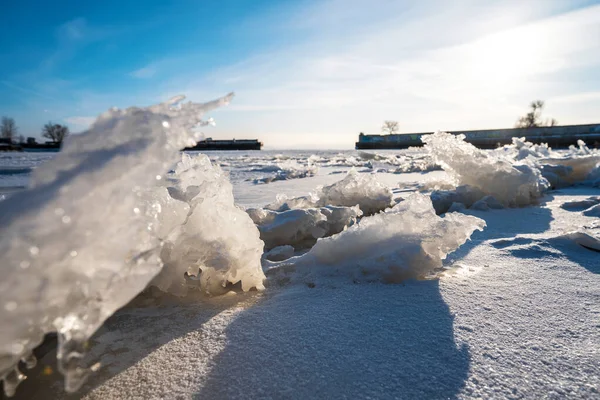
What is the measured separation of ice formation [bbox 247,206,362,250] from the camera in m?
2.17

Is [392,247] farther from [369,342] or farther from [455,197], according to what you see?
[455,197]

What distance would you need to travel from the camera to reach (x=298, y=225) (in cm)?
222

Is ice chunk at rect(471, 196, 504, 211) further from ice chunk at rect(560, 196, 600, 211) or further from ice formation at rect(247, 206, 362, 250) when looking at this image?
ice formation at rect(247, 206, 362, 250)

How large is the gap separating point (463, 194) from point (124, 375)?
3119mm

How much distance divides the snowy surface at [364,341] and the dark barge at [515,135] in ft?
92.8

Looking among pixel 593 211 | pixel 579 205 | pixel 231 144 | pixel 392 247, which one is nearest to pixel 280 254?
pixel 392 247

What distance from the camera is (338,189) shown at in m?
3.20

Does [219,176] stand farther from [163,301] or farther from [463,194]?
[463,194]

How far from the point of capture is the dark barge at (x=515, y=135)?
26.6 meters

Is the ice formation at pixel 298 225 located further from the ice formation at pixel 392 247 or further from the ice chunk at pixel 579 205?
the ice chunk at pixel 579 205

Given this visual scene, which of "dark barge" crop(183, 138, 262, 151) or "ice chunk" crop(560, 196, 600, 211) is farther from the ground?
"dark barge" crop(183, 138, 262, 151)

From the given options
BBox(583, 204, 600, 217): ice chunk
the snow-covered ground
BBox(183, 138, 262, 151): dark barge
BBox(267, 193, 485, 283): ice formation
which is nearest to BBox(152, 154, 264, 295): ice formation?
the snow-covered ground

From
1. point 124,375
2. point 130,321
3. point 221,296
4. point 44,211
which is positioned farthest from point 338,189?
point 44,211

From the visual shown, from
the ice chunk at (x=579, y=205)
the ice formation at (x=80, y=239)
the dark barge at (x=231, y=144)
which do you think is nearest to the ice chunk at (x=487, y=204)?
the ice chunk at (x=579, y=205)
